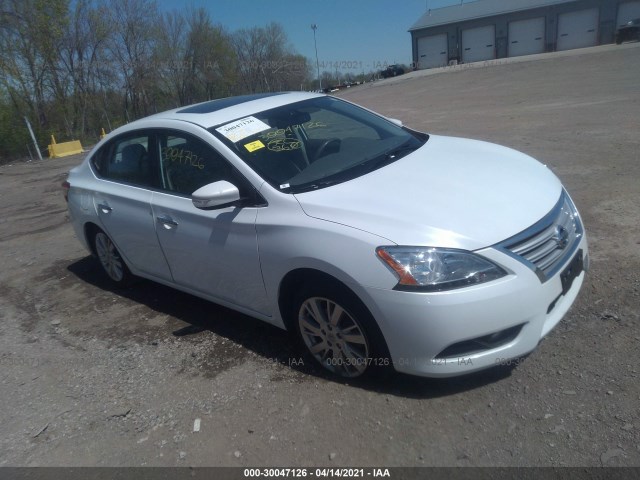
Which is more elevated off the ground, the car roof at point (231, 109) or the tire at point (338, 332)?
the car roof at point (231, 109)

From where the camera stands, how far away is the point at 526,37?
4894cm

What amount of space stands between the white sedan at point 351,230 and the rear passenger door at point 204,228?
0.01m

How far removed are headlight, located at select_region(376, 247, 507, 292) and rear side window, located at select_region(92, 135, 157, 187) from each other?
2.41m

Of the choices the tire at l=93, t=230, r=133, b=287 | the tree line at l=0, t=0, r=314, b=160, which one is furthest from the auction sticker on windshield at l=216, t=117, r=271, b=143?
the tree line at l=0, t=0, r=314, b=160

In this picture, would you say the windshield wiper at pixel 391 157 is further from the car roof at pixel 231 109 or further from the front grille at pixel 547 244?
the front grille at pixel 547 244

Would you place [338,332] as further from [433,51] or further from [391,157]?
[433,51]

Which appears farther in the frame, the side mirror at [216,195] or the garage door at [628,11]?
the garage door at [628,11]

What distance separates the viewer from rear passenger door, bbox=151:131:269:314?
3352 mm

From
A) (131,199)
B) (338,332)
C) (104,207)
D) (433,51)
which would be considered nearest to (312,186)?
(338,332)

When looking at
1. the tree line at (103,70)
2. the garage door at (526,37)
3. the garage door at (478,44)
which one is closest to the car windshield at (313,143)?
the tree line at (103,70)

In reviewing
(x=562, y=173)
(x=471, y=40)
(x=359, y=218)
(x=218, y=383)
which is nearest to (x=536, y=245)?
(x=359, y=218)

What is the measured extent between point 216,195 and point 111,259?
227 centimetres

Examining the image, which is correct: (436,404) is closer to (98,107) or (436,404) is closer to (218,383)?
(218,383)

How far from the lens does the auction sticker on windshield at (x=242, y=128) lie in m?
3.65
